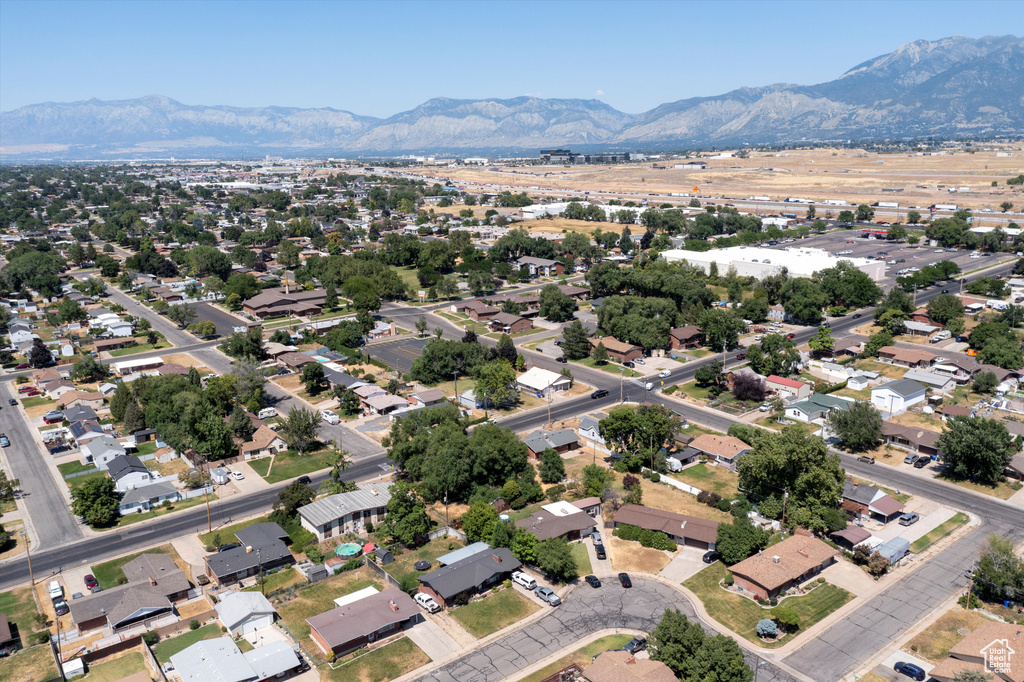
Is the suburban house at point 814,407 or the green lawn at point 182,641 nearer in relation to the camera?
the green lawn at point 182,641

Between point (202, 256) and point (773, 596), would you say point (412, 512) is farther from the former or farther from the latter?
point (202, 256)

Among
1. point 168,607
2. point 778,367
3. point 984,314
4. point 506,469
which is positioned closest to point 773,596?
point 506,469

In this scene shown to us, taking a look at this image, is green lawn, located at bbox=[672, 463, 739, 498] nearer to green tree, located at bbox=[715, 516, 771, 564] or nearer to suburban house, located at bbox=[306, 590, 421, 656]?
green tree, located at bbox=[715, 516, 771, 564]

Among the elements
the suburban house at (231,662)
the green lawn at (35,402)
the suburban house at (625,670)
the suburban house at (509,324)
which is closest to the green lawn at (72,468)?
the green lawn at (35,402)

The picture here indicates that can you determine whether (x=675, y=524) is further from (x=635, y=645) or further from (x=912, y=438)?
(x=912, y=438)

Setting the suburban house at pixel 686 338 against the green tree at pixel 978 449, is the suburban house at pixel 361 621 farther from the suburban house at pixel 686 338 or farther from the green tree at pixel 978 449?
the suburban house at pixel 686 338
